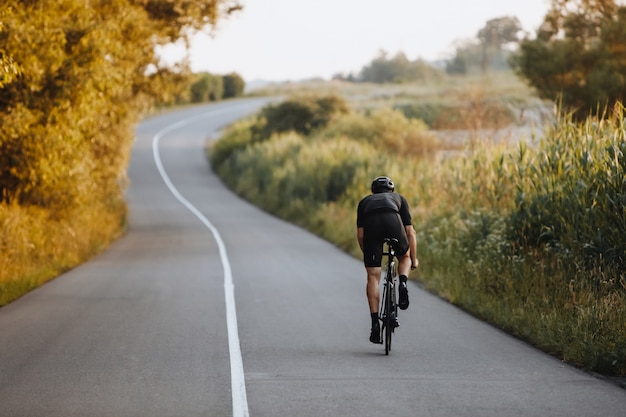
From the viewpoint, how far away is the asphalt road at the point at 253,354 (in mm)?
8195

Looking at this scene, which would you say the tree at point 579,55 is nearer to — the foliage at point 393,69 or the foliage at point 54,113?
the foliage at point 54,113

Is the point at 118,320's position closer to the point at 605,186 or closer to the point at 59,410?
the point at 59,410

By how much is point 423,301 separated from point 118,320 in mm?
5034

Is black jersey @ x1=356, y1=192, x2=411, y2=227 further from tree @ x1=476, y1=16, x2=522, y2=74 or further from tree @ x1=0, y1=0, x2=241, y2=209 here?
tree @ x1=476, y1=16, x2=522, y2=74

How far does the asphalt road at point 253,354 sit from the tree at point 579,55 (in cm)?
1874

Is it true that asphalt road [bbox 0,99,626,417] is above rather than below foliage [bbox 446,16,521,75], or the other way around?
below

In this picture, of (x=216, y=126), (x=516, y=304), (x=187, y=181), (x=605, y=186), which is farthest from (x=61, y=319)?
(x=216, y=126)

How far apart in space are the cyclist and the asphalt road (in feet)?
2.14

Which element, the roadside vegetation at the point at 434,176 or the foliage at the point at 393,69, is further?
the foliage at the point at 393,69

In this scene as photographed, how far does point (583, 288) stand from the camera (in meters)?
12.5

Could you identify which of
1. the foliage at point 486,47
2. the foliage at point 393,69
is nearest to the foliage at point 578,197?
the foliage at point 486,47

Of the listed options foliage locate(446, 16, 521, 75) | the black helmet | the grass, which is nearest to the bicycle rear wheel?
the black helmet

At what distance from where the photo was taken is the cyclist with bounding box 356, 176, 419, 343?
10680 mm

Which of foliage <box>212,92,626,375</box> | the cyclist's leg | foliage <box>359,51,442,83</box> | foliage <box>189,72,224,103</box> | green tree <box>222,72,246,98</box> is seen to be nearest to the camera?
the cyclist's leg
